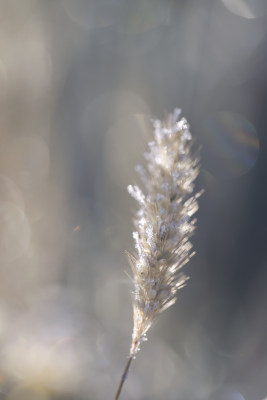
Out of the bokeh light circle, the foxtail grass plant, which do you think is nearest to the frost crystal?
the foxtail grass plant

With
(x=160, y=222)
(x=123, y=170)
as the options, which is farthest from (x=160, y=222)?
(x=123, y=170)

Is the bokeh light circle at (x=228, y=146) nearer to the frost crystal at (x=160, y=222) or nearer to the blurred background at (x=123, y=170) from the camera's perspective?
the blurred background at (x=123, y=170)

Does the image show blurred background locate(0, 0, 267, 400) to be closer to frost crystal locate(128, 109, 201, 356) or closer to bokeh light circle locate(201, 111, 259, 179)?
bokeh light circle locate(201, 111, 259, 179)

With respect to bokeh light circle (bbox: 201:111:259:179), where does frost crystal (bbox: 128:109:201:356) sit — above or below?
below

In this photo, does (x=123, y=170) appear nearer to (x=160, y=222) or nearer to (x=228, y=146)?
(x=228, y=146)

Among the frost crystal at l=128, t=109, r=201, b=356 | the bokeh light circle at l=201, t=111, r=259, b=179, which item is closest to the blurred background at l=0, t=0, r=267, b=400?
Answer: the bokeh light circle at l=201, t=111, r=259, b=179

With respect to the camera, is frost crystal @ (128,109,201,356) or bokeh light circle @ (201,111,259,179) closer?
frost crystal @ (128,109,201,356)

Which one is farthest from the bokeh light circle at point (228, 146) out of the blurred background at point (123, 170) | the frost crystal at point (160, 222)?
the frost crystal at point (160, 222)

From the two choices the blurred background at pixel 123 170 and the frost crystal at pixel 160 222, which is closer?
the frost crystal at pixel 160 222
